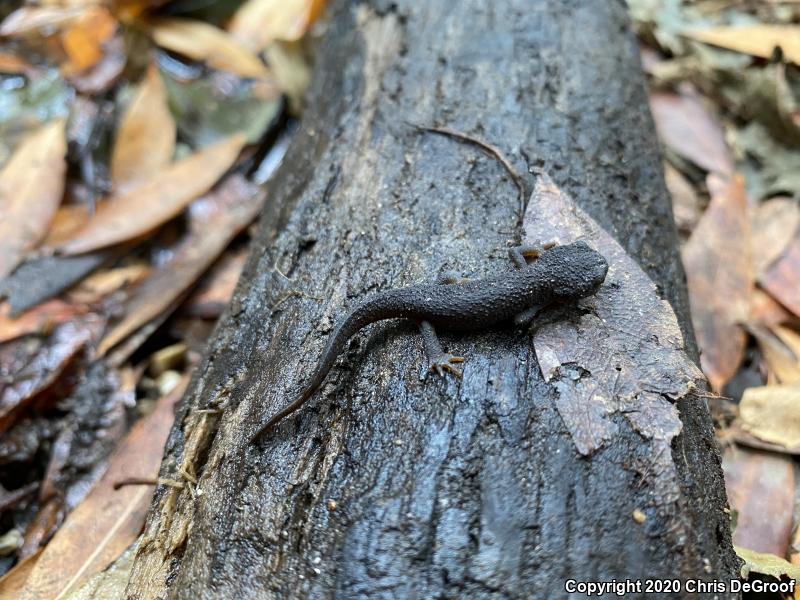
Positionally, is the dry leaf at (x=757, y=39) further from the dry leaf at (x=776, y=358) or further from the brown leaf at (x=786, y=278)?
the dry leaf at (x=776, y=358)

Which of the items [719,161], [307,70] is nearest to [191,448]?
[307,70]

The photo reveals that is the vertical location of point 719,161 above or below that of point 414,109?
below

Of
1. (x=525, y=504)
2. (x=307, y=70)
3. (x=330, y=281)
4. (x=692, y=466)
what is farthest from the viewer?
(x=307, y=70)

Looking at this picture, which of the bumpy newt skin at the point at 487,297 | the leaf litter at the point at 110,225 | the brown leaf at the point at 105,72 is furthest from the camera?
the brown leaf at the point at 105,72

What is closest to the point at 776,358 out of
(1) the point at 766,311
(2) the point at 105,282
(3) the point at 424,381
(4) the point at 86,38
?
(1) the point at 766,311

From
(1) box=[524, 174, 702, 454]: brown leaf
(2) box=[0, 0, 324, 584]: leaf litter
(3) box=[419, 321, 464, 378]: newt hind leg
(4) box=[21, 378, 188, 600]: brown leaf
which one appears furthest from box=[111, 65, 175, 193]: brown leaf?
(1) box=[524, 174, 702, 454]: brown leaf

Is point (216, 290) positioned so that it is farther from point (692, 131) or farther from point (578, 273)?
point (692, 131)

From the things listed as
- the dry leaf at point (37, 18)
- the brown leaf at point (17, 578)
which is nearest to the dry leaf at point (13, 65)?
the dry leaf at point (37, 18)

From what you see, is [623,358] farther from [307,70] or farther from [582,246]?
[307,70]
